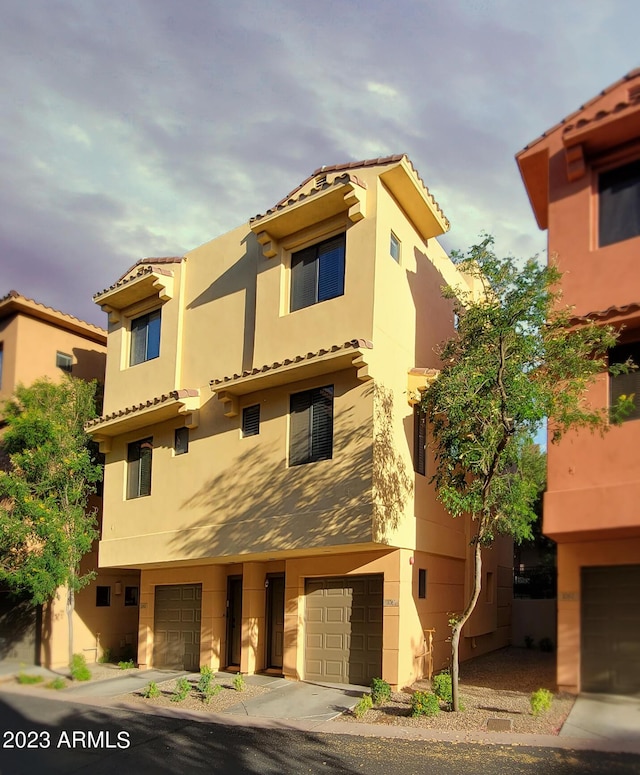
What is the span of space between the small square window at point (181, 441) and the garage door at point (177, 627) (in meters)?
3.49

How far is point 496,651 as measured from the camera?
791 inches

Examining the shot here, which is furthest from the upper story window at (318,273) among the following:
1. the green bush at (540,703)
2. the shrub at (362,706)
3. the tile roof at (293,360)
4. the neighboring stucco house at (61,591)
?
the neighboring stucco house at (61,591)

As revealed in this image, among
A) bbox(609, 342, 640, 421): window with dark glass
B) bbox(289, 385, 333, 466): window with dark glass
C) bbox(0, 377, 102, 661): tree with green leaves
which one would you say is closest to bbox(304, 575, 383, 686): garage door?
bbox(289, 385, 333, 466): window with dark glass

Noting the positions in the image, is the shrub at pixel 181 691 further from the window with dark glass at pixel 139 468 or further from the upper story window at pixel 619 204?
the upper story window at pixel 619 204

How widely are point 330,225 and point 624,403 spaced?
24.7 ft

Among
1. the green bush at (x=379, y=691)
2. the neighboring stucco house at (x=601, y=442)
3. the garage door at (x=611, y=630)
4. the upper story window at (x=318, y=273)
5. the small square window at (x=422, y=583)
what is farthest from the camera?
the upper story window at (x=318, y=273)

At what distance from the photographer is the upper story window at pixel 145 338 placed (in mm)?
20766

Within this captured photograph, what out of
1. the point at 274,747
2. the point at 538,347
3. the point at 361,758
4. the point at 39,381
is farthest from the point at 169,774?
the point at 39,381

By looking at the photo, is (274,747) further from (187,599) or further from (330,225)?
(330,225)

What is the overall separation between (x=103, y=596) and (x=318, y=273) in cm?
1260

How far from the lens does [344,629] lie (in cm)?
1588

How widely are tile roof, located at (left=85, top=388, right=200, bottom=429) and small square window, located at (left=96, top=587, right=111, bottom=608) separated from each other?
539 cm

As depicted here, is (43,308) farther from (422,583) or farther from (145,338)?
(422,583)

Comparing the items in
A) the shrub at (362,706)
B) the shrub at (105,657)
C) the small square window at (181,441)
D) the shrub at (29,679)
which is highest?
the small square window at (181,441)
